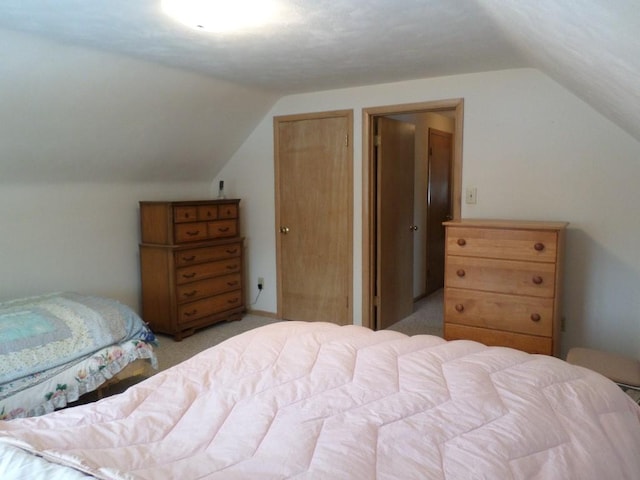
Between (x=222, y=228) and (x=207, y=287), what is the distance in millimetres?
547

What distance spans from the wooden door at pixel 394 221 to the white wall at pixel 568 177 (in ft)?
1.93

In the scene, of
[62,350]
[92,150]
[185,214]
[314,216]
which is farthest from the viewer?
[314,216]

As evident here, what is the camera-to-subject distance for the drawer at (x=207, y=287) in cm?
400

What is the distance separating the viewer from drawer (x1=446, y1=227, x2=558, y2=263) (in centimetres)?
280

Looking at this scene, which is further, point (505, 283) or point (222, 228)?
point (222, 228)

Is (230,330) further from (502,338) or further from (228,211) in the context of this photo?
(502,338)

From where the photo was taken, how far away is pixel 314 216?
14.1 ft

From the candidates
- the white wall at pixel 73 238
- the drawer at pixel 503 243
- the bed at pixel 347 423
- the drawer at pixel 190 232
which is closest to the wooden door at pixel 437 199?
the drawer at pixel 503 243

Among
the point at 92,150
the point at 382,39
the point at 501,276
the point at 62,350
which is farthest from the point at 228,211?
the point at 501,276

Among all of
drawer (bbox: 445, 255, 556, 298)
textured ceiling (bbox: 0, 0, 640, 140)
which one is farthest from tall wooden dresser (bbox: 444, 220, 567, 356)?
textured ceiling (bbox: 0, 0, 640, 140)

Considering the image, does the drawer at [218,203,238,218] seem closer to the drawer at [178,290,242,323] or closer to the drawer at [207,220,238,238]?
the drawer at [207,220,238,238]

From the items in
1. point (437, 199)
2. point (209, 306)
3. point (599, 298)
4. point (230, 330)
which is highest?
point (437, 199)

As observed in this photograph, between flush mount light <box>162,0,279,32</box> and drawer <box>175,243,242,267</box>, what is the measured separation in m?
2.06

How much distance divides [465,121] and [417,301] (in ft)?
7.61
